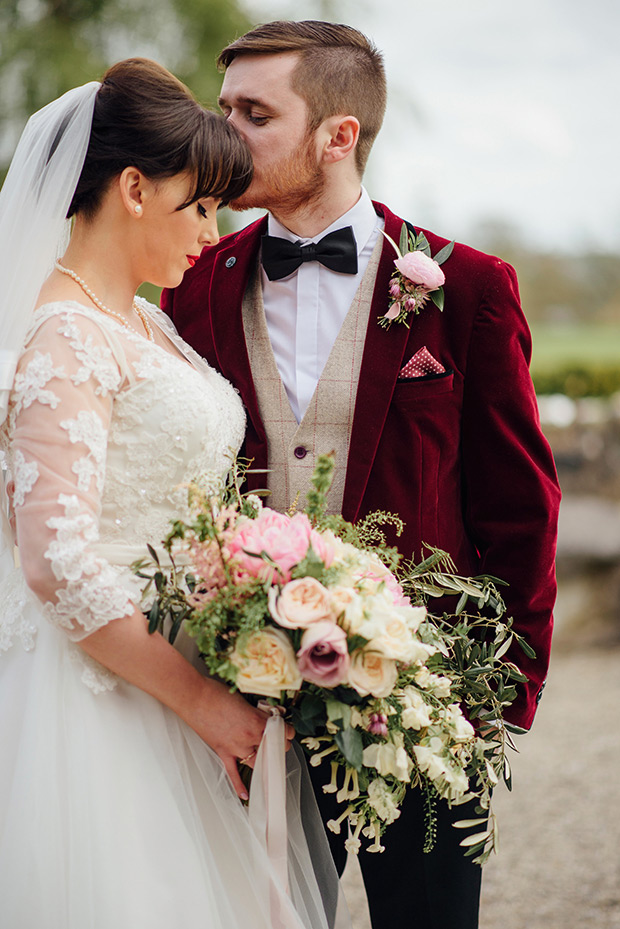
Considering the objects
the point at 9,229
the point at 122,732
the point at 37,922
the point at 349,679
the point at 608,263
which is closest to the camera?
the point at 349,679

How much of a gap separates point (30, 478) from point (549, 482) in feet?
3.74

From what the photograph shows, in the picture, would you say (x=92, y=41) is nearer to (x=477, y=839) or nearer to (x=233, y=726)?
(x=233, y=726)

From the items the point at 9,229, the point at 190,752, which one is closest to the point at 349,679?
the point at 190,752

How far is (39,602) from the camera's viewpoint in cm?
153

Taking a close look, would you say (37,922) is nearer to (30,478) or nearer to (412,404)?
(30,478)

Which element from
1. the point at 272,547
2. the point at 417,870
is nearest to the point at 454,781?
the point at 272,547

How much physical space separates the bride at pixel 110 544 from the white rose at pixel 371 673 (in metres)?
0.28

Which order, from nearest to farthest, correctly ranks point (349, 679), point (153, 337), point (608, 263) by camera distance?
point (349, 679) → point (153, 337) → point (608, 263)

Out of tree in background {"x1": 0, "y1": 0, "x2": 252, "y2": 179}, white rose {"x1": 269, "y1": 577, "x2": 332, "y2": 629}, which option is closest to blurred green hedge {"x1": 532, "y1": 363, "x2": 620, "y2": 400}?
tree in background {"x1": 0, "y1": 0, "x2": 252, "y2": 179}

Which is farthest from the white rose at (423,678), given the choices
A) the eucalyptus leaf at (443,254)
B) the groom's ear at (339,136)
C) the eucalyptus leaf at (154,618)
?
the groom's ear at (339,136)

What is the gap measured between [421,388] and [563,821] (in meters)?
2.72

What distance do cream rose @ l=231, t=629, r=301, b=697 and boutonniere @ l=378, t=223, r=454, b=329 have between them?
2.91ft

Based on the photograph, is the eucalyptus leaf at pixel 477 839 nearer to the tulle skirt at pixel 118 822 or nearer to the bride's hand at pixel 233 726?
the tulle skirt at pixel 118 822

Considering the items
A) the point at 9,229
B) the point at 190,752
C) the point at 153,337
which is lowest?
the point at 190,752
